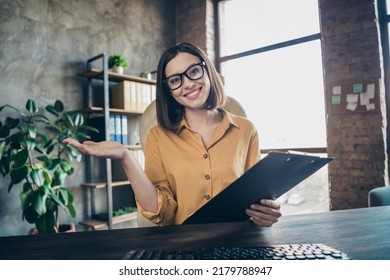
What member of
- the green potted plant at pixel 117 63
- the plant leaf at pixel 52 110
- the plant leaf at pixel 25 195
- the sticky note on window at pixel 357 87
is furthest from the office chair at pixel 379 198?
the green potted plant at pixel 117 63

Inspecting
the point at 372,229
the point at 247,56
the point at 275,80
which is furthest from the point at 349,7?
the point at 372,229

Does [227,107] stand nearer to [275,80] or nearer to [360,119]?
[360,119]

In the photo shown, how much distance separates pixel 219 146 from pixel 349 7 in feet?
8.15

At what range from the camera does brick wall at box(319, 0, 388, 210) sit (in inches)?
108

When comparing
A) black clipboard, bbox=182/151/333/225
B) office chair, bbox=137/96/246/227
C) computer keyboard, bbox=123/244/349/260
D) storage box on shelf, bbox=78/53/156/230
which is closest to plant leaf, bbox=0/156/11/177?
storage box on shelf, bbox=78/53/156/230

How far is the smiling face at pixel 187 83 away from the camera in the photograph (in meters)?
1.19

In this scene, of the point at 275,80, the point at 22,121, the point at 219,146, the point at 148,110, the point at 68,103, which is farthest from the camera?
the point at 275,80

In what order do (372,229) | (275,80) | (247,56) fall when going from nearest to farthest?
(372,229) → (275,80) → (247,56)

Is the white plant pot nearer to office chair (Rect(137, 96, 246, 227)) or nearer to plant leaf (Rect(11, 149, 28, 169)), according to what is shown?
plant leaf (Rect(11, 149, 28, 169))

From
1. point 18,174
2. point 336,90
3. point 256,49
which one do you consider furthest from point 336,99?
point 18,174

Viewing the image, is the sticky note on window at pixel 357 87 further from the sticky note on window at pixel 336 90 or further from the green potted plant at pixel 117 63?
the green potted plant at pixel 117 63

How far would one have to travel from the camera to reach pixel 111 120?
3143 millimetres

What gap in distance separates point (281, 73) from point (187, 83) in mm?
2664

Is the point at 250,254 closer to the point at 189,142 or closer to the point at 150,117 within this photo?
the point at 189,142
